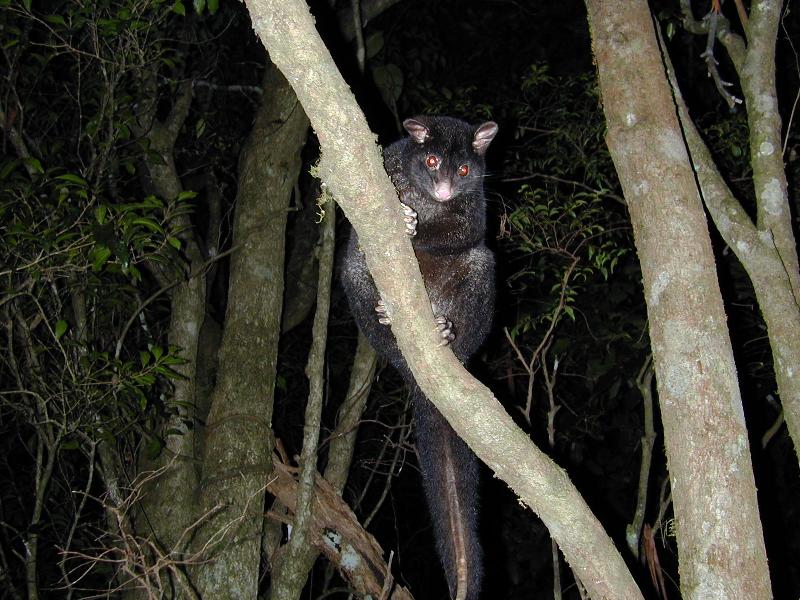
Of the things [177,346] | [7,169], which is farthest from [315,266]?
[7,169]

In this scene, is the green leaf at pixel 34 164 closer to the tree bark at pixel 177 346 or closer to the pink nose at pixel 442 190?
the tree bark at pixel 177 346

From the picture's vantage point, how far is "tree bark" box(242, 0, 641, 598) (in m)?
1.88

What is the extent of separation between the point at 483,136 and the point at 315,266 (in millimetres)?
2132

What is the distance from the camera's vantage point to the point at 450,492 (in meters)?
3.39

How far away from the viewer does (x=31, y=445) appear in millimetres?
5430

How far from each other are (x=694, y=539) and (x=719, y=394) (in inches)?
16.1

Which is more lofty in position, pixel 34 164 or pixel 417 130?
pixel 34 164

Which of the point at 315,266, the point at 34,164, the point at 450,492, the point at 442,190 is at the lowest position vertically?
the point at 450,492

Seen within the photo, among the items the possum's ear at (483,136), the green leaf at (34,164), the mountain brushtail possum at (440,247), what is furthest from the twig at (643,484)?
the green leaf at (34,164)

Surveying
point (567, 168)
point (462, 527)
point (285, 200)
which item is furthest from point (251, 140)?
point (462, 527)

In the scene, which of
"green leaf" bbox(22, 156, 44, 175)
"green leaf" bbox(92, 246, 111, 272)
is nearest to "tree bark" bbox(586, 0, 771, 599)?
"green leaf" bbox(92, 246, 111, 272)

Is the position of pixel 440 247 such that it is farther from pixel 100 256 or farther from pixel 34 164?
pixel 34 164

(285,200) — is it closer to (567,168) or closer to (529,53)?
(567,168)

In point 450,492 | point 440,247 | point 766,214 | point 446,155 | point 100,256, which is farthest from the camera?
point 446,155
